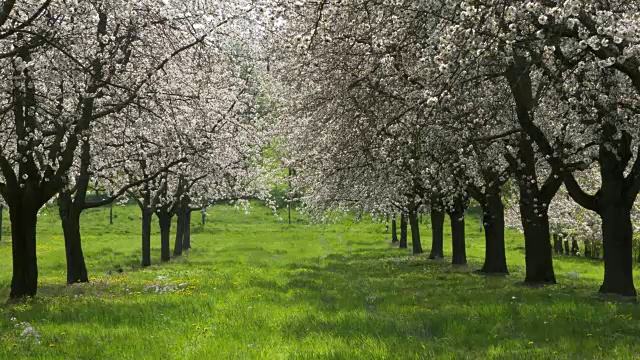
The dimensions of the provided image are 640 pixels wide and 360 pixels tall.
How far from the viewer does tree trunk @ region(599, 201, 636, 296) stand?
18.2 m

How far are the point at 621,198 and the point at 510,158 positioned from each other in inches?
181

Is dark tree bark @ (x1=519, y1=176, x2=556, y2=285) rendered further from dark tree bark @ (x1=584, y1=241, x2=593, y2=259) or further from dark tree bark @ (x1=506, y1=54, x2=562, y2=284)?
dark tree bark @ (x1=584, y1=241, x2=593, y2=259)

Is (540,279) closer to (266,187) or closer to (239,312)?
(239,312)

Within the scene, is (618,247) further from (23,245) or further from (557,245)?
(557,245)

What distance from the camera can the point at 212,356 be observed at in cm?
980

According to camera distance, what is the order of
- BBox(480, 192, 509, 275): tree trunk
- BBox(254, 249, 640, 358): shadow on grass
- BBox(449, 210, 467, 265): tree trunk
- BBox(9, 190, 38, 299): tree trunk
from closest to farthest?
BBox(254, 249, 640, 358): shadow on grass, BBox(9, 190, 38, 299): tree trunk, BBox(480, 192, 509, 275): tree trunk, BBox(449, 210, 467, 265): tree trunk

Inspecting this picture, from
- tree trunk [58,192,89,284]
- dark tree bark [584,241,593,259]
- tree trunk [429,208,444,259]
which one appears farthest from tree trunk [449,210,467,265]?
dark tree bark [584,241,593,259]

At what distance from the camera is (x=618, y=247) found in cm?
1817

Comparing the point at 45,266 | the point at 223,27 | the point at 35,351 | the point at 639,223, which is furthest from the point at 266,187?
the point at 35,351

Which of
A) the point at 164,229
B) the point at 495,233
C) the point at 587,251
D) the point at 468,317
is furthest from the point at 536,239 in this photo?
the point at 587,251

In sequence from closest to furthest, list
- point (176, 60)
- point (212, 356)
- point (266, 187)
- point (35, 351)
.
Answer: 1. point (212, 356)
2. point (35, 351)
3. point (176, 60)
4. point (266, 187)

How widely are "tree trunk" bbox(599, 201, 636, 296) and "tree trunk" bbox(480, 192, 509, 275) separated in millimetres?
9832

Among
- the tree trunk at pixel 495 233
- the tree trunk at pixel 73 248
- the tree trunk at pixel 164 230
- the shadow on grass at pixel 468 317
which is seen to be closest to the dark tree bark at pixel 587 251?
the tree trunk at pixel 495 233

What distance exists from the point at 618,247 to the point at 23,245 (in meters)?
17.7
